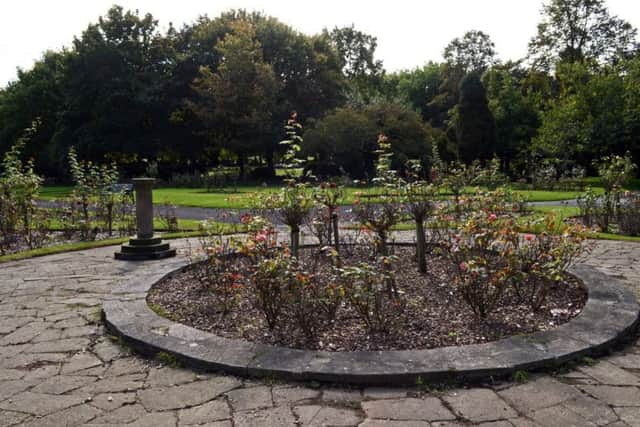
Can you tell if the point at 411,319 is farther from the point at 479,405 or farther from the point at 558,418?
the point at 558,418

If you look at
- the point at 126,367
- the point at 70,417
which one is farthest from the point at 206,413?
the point at 126,367

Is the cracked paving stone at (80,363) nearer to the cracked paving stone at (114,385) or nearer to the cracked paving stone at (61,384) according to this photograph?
the cracked paving stone at (61,384)

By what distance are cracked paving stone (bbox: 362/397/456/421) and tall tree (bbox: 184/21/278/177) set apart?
83.5 ft

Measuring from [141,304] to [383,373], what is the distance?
2.53m

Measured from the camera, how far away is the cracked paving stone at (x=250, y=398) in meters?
2.64

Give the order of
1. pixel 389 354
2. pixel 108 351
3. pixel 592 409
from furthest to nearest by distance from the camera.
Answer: pixel 108 351, pixel 389 354, pixel 592 409

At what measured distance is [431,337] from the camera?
3508mm

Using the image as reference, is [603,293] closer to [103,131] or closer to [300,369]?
[300,369]

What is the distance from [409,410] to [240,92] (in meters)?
26.5

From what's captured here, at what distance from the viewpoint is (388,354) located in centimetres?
311

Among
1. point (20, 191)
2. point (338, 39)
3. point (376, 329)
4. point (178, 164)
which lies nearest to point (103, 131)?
point (178, 164)

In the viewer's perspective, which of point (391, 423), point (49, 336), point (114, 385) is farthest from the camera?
point (49, 336)

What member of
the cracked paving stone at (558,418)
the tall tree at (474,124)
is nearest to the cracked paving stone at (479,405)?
the cracked paving stone at (558,418)

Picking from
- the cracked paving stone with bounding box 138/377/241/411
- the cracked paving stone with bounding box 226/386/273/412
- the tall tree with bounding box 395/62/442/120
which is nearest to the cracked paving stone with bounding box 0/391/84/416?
the cracked paving stone with bounding box 138/377/241/411
